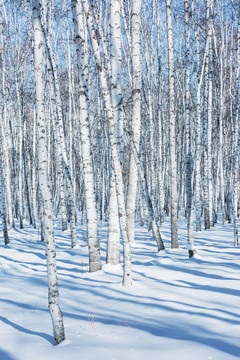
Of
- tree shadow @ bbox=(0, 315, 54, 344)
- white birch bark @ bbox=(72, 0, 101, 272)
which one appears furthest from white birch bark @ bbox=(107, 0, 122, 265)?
tree shadow @ bbox=(0, 315, 54, 344)

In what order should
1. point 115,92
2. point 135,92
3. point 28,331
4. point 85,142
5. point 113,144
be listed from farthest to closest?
point 135,92, point 85,142, point 115,92, point 113,144, point 28,331

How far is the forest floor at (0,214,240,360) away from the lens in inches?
124

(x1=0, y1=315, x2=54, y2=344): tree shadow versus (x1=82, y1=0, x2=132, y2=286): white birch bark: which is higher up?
(x1=82, y1=0, x2=132, y2=286): white birch bark

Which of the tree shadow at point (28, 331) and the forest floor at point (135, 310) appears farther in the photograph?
the tree shadow at point (28, 331)

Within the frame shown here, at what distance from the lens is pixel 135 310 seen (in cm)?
433

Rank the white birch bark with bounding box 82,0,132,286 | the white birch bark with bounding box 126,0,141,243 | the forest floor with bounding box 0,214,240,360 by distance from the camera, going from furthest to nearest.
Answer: the white birch bark with bounding box 126,0,141,243 → the white birch bark with bounding box 82,0,132,286 → the forest floor with bounding box 0,214,240,360

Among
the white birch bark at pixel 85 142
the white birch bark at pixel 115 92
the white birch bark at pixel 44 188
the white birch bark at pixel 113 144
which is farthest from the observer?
the white birch bark at pixel 85 142

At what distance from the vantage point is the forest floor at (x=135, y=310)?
10.3ft

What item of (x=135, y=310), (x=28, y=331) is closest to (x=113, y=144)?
(x=135, y=310)

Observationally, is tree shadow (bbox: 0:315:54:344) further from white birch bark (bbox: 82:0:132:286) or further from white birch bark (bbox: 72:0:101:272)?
white birch bark (bbox: 72:0:101:272)

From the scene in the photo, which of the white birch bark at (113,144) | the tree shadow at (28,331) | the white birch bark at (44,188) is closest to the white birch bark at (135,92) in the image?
the white birch bark at (113,144)

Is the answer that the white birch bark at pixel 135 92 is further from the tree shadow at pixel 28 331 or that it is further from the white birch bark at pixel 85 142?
the tree shadow at pixel 28 331

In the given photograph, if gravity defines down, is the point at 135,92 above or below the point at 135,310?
above

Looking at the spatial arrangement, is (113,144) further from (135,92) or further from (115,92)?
(135,92)
